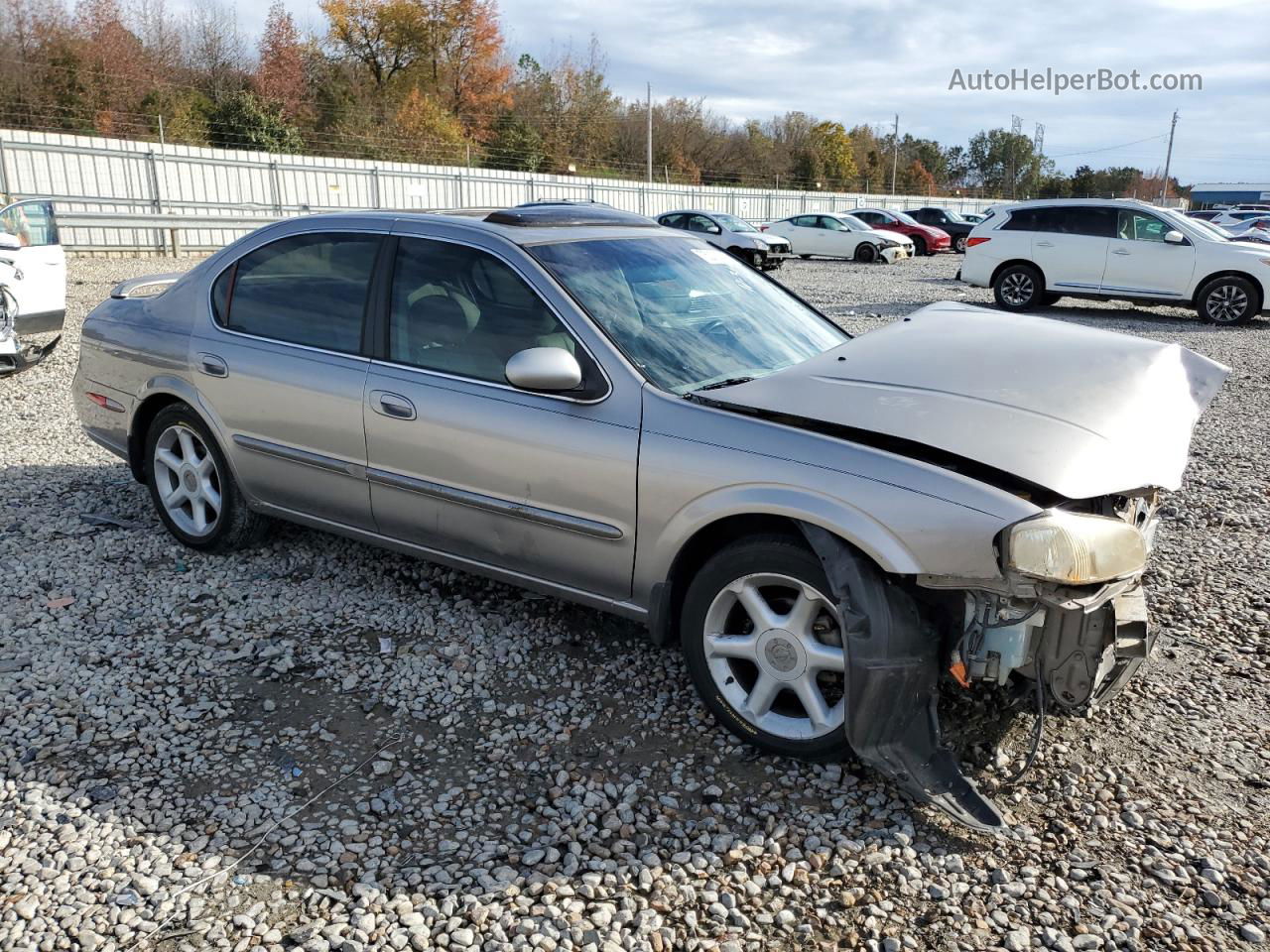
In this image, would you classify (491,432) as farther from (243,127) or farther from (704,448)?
(243,127)

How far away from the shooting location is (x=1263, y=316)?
15.2m

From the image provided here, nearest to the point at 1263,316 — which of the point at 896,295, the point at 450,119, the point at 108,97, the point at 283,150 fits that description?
the point at 896,295

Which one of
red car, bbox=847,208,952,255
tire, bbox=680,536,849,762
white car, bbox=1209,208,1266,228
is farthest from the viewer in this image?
white car, bbox=1209,208,1266,228

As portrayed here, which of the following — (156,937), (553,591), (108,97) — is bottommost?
(156,937)

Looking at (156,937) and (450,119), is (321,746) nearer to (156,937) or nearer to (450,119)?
(156,937)

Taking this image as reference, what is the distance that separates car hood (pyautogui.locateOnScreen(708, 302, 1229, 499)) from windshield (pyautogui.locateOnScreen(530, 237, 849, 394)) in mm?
308

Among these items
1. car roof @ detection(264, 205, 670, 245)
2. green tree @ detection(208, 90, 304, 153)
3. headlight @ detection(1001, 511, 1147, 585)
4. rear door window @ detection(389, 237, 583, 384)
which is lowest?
headlight @ detection(1001, 511, 1147, 585)

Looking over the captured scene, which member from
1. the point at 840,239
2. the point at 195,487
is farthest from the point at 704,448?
the point at 840,239

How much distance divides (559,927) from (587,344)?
192cm

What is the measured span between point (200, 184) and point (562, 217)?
24.5 m

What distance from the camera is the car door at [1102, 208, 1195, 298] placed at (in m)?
14.0

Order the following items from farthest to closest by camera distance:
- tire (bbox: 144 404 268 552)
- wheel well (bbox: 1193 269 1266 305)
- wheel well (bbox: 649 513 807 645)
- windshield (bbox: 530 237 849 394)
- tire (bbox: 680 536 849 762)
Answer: wheel well (bbox: 1193 269 1266 305) < tire (bbox: 144 404 268 552) < windshield (bbox: 530 237 849 394) < wheel well (bbox: 649 513 807 645) < tire (bbox: 680 536 849 762)

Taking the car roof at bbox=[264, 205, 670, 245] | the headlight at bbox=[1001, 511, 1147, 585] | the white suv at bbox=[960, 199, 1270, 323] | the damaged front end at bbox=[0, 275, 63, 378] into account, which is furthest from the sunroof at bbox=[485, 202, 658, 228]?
the white suv at bbox=[960, 199, 1270, 323]

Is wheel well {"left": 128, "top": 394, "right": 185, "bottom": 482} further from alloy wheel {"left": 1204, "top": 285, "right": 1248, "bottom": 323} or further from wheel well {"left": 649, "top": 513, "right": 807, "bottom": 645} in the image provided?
alloy wheel {"left": 1204, "top": 285, "right": 1248, "bottom": 323}
